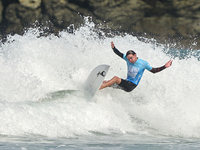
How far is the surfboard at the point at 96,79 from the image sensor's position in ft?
28.2

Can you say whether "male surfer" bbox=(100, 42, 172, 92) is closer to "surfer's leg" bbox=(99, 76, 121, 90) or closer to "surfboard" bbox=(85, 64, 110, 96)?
"surfer's leg" bbox=(99, 76, 121, 90)

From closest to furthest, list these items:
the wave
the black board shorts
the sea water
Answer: the sea water → the wave → the black board shorts

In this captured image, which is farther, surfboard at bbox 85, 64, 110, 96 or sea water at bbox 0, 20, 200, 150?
surfboard at bbox 85, 64, 110, 96

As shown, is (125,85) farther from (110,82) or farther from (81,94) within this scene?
(81,94)

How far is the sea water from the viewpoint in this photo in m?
6.32

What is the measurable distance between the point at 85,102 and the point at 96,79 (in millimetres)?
716

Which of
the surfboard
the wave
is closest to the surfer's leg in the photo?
the surfboard

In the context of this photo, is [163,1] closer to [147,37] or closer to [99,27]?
[147,37]

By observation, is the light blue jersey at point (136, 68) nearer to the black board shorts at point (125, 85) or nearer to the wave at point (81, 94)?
the black board shorts at point (125, 85)

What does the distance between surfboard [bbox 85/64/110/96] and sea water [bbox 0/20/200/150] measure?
18 cm

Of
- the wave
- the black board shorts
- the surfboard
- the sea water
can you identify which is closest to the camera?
the sea water

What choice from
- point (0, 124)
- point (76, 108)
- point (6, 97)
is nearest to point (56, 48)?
point (6, 97)

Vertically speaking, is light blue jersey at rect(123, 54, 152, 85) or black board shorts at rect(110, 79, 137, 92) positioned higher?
light blue jersey at rect(123, 54, 152, 85)

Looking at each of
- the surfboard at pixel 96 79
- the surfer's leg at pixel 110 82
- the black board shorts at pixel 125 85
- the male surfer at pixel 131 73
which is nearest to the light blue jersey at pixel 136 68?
the male surfer at pixel 131 73
